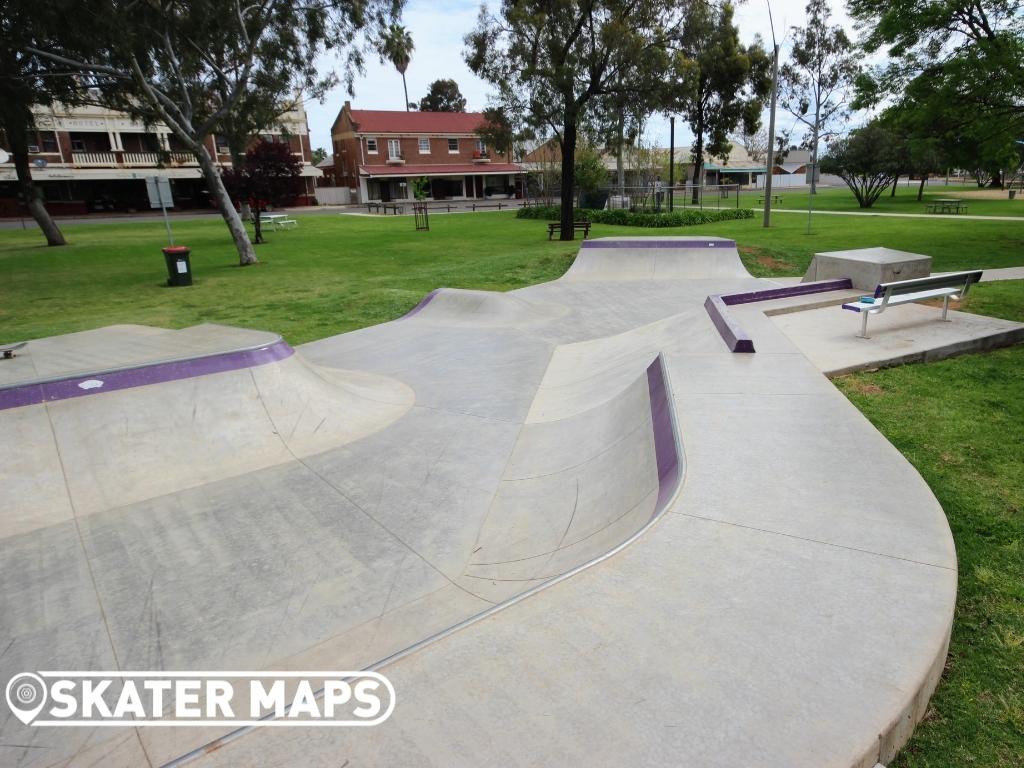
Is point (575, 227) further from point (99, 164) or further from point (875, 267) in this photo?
point (99, 164)

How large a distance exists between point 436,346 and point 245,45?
627 inches

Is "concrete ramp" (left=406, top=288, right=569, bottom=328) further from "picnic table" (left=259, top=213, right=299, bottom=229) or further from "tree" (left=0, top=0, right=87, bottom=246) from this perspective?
"picnic table" (left=259, top=213, right=299, bottom=229)

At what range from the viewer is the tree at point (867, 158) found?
3772cm

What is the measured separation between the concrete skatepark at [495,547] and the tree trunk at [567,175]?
16.8 metres

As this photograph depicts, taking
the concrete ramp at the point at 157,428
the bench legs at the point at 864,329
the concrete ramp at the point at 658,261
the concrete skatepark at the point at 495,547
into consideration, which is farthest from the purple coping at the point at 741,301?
the concrete ramp at the point at 658,261

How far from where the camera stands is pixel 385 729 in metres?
2.31

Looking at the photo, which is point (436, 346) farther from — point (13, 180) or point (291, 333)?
point (13, 180)

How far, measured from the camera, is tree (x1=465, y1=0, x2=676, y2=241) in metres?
21.0

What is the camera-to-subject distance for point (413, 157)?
6012 cm

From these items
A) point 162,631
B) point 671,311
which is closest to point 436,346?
point 671,311

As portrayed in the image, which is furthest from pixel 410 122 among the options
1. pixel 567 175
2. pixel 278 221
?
pixel 567 175

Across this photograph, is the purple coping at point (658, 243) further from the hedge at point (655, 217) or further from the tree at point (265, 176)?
the tree at point (265, 176)

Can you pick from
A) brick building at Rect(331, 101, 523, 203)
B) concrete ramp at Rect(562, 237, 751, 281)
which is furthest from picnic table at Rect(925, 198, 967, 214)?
brick building at Rect(331, 101, 523, 203)

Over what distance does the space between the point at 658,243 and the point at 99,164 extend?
170 ft
